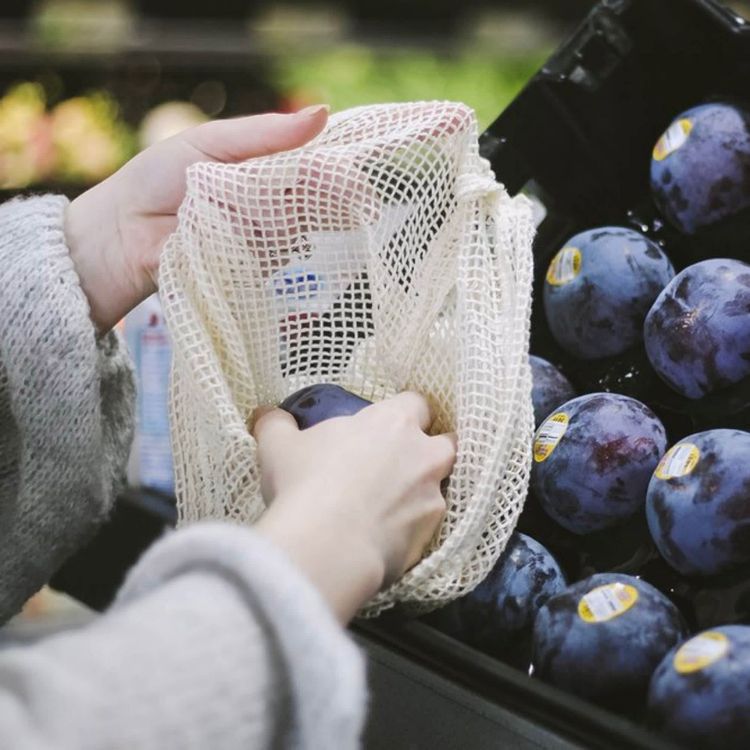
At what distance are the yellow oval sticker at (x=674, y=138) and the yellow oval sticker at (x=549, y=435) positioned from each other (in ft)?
0.90

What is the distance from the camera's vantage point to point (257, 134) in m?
0.92

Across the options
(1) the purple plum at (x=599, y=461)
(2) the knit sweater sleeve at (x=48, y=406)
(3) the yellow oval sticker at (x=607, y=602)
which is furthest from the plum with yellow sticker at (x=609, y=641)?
(2) the knit sweater sleeve at (x=48, y=406)

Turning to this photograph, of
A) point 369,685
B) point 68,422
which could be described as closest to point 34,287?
point 68,422

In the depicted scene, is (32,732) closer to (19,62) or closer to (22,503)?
(22,503)

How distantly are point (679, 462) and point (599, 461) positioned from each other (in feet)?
0.23

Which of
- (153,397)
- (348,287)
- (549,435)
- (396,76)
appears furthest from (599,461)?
(396,76)

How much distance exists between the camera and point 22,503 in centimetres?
100

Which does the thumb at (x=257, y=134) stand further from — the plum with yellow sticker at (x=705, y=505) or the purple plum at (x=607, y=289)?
the plum with yellow sticker at (x=705, y=505)

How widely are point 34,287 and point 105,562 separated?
24.2 inches

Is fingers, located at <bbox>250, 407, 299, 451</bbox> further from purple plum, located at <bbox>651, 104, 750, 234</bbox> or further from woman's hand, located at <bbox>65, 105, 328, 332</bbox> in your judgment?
purple plum, located at <bbox>651, 104, 750, 234</bbox>

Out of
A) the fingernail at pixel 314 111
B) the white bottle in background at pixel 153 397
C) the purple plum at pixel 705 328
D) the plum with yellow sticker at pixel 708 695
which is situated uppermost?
the purple plum at pixel 705 328

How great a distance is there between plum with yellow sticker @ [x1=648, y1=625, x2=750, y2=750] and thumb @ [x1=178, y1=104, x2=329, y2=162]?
→ 1.72 feet

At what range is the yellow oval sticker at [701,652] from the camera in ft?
2.05

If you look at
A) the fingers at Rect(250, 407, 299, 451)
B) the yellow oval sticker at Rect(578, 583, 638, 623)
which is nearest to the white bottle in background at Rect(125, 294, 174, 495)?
the fingers at Rect(250, 407, 299, 451)
